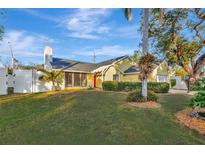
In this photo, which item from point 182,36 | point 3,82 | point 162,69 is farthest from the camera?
point 162,69

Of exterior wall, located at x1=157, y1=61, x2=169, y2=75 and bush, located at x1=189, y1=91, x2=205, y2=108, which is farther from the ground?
exterior wall, located at x1=157, y1=61, x2=169, y2=75

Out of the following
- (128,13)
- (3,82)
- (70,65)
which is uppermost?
(128,13)

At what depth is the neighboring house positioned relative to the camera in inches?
982

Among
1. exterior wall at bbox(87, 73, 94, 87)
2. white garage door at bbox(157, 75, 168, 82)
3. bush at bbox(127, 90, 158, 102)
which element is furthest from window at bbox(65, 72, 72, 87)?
bush at bbox(127, 90, 158, 102)

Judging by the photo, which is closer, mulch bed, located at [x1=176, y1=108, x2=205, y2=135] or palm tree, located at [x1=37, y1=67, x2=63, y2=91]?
mulch bed, located at [x1=176, y1=108, x2=205, y2=135]

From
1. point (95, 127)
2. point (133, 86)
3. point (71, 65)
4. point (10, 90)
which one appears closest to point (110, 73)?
Answer: point (71, 65)

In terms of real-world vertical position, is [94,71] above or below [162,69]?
below

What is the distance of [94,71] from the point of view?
26344 millimetres

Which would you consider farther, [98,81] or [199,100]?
[98,81]

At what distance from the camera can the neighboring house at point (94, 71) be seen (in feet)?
81.9

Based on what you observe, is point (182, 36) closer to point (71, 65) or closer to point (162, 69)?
point (162, 69)

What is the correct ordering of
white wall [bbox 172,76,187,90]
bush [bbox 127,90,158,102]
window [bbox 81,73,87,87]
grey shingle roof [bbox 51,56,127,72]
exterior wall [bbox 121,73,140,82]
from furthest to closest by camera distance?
white wall [bbox 172,76,187,90] < exterior wall [bbox 121,73,140,82] < window [bbox 81,73,87,87] < grey shingle roof [bbox 51,56,127,72] < bush [bbox 127,90,158,102]

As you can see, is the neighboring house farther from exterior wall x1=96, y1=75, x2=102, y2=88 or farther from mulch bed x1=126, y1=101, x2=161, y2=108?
mulch bed x1=126, y1=101, x2=161, y2=108

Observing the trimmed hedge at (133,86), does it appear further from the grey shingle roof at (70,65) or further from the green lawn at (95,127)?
the green lawn at (95,127)
